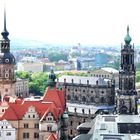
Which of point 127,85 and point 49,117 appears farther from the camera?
point 127,85

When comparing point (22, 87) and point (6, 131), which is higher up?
point (6, 131)

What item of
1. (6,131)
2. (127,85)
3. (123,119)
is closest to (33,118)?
(6,131)

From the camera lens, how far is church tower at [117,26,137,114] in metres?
70.6

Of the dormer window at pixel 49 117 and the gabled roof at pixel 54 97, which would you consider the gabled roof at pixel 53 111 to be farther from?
the gabled roof at pixel 54 97

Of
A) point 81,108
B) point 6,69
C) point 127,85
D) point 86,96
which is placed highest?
point 6,69

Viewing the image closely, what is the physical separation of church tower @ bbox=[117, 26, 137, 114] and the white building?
53.1 feet

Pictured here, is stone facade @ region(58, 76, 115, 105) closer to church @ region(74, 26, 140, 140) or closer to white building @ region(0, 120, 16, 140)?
church @ region(74, 26, 140, 140)

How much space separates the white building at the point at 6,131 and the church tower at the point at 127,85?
16.2 m

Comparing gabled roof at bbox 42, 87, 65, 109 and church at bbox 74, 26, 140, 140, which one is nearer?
church at bbox 74, 26, 140, 140

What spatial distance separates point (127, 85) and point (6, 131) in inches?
742

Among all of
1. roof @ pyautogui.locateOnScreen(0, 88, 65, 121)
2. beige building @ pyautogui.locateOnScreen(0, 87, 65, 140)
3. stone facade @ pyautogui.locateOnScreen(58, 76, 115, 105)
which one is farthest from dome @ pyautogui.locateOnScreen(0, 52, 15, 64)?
stone facade @ pyautogui.locateOnScreen(58, 76, 115, 105)

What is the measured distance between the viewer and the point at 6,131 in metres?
61.2

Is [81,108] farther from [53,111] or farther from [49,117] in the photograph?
[49,117]

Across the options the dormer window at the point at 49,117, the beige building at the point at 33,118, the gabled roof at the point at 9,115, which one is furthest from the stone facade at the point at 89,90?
the gabled roof at the point at 9,115
